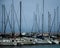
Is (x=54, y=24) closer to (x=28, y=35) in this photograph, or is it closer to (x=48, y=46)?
(x=28, y=35)

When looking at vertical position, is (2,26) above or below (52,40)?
above

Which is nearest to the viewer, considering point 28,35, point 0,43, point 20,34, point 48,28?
point 0,43

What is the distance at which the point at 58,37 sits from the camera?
22516 mm

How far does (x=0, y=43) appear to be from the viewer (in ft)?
60.8

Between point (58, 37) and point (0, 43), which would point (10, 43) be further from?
point (58, 37)

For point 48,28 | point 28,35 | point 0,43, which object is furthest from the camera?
point 48,28

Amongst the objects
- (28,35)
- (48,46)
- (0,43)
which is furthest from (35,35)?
(0,43)

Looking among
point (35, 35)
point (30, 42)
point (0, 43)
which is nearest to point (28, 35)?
point (35, 35)

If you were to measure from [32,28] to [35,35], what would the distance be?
119 inches

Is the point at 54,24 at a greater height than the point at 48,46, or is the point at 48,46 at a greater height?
the point at 54,24

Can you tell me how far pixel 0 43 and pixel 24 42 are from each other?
2359mm

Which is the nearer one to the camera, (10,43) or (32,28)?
(10,43)

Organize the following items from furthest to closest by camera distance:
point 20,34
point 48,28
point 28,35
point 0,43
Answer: point 48,28 < point 28,35 < point 20,34 < point 0,43

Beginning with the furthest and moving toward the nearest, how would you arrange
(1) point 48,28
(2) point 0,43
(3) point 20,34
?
(1) point 48,28 < (3) point 20,34 < (2) point 0,43
